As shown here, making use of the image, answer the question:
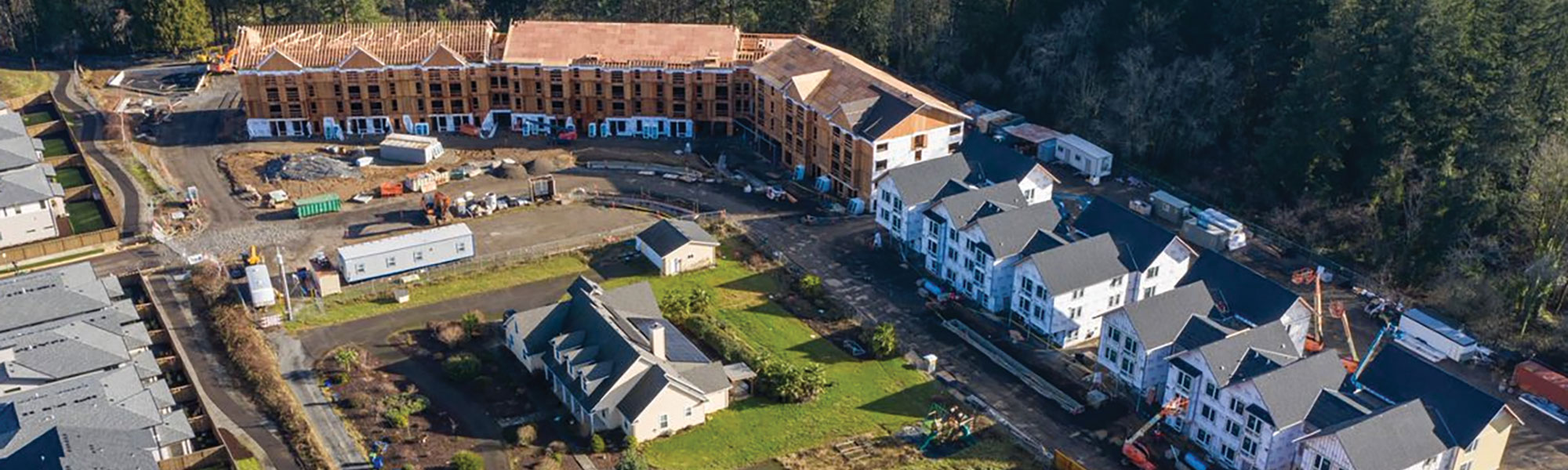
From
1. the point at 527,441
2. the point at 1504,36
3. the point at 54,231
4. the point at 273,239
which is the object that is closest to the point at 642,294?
the point at 527,441

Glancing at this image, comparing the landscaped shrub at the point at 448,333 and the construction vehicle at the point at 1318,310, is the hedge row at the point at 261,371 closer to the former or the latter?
the landscaped shrub at the point at 448,333

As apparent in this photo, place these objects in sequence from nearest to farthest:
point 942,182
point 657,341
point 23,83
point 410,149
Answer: point 657,341 < point 942,182 < point 410,149 < point 23,83

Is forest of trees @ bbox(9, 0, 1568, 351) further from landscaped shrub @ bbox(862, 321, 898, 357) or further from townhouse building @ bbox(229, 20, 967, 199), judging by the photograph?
landscaped shrub @ bbox(862, 321, 898, 357)

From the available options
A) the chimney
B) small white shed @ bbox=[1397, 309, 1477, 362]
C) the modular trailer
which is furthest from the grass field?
small white shed @ bbox=[1397, 309, 1477, 362]

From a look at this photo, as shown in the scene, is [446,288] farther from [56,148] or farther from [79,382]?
[56,148]

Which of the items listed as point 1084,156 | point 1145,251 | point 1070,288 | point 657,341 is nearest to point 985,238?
point 1070,288

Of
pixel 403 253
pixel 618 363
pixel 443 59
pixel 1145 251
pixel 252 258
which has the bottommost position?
pixel 252 258
